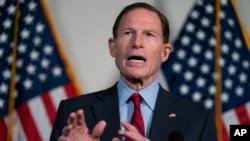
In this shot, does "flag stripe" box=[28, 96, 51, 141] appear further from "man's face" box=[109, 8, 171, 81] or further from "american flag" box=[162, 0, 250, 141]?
"man's face" box=[109, 8, 171, 81]

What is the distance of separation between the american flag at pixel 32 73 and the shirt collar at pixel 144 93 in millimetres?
1046

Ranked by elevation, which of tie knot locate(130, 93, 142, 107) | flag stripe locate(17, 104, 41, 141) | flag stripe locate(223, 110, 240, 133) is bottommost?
flag stripe locate(223, 110, 240, 133)

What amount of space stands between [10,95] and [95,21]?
1.93 feet

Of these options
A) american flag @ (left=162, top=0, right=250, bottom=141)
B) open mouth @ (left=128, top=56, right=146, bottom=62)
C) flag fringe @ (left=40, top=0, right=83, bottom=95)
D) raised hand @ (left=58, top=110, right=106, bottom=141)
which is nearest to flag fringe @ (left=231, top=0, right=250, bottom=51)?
american flag @ (left=162, top=0, right=250, bottom=141)

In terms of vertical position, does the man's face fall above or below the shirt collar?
above

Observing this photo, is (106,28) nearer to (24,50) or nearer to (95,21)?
(95,21)

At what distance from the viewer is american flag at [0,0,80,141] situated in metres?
2.14

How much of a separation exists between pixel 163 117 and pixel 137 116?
0.06 meters

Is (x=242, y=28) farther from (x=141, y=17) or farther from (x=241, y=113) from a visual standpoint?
(x=141, y=17)

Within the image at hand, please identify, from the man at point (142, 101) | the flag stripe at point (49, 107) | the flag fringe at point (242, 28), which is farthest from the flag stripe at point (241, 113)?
the man at point (142, 101)

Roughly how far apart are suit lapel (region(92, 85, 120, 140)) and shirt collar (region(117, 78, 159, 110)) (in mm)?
16

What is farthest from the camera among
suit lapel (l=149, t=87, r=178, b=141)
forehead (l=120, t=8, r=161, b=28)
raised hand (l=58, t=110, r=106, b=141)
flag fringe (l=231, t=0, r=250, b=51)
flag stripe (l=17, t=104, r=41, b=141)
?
flag fringe (l=231, t=0, r=250, b=51)

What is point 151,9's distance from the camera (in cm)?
120

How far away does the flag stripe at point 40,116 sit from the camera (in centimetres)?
214
